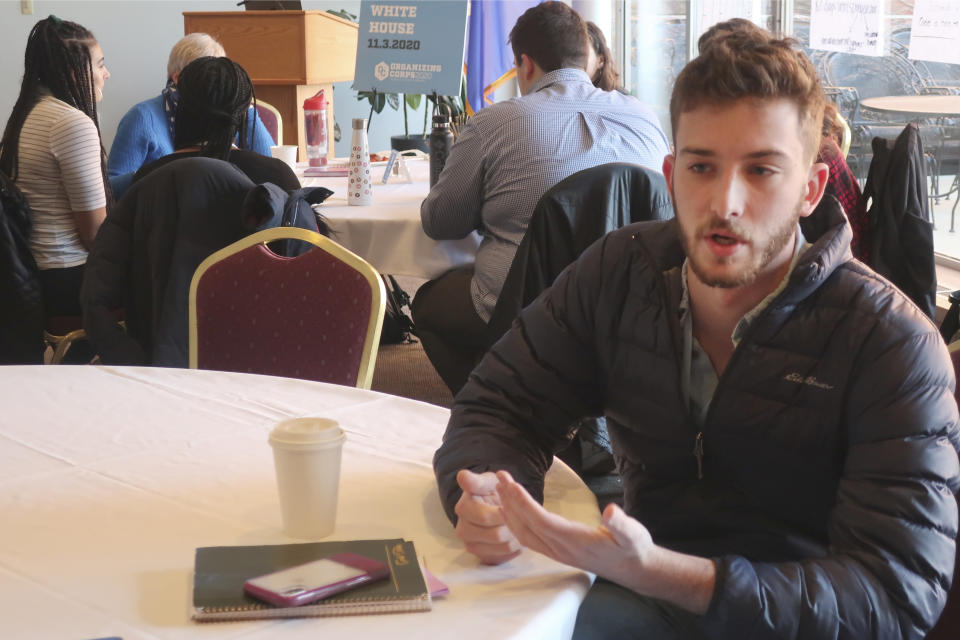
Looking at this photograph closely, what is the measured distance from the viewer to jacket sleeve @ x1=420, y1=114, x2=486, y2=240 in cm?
300

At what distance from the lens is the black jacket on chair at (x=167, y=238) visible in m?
2.50

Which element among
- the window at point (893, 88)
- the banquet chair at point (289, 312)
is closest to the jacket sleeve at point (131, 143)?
the window at point (893, 88)

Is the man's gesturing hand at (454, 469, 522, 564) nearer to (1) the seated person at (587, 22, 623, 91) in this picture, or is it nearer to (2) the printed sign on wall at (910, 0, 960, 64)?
(2) the printed sign on wall at (910, 0, 960, 64)

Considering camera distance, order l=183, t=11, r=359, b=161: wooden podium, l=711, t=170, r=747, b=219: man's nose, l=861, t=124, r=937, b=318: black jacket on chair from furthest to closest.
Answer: l=183, t=11, r=359, b=161: wooden podium < l=861, t=124, r=937, b=318: black jacket on chair < l=711, t=170, r=747, b=219: man's nose

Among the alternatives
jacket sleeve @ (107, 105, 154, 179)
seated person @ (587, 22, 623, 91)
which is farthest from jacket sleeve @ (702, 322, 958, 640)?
jacket sleeve @ (107, 105, 154, 179)

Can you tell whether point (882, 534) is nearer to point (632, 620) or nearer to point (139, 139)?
point (632, 620)

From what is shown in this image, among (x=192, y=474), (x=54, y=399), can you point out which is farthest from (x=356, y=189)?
(x=192, y=474)

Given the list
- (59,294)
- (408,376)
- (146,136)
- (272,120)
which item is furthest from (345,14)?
(59,294)

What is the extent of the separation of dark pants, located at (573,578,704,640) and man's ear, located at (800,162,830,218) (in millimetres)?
522

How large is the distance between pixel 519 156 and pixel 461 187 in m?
0.19

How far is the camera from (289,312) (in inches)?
79.0

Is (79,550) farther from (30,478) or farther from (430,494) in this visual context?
(430,494)

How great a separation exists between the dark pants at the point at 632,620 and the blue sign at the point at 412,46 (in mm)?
3004

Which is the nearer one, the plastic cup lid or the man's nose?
the plastic cup lid
